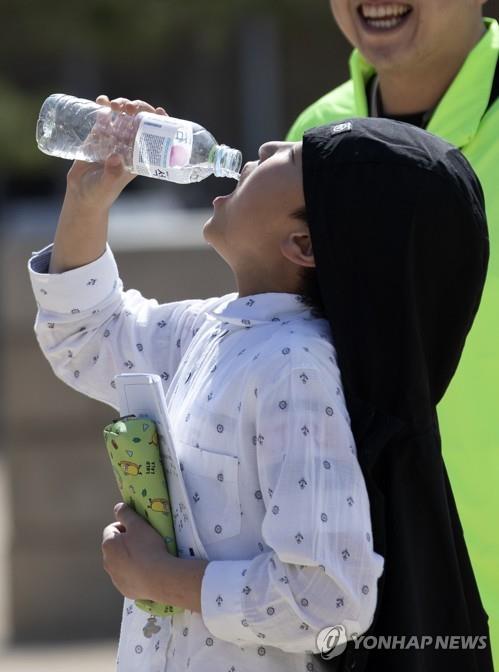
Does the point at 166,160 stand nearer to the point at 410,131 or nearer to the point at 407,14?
the point at 410,131

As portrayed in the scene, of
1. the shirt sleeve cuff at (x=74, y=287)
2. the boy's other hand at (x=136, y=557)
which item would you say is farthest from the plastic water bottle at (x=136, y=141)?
the boy's other hand at (x=136, y=557)

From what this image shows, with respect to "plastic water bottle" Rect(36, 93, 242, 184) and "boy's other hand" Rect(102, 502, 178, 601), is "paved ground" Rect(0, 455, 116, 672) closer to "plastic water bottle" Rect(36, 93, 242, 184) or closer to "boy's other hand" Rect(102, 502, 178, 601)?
"plastic water bottle" Rect(36, 93, 242, 184)

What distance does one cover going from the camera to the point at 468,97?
2.92 m

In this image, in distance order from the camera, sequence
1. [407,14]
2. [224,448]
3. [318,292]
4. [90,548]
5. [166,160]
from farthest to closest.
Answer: [90,548]
[407,14]
[166,160]
[318,292]
[224,448]

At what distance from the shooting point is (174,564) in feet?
6.84

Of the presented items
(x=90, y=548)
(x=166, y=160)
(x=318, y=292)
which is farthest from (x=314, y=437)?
(x=90, y=548)

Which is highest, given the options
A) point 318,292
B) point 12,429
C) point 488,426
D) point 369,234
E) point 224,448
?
point 369,234

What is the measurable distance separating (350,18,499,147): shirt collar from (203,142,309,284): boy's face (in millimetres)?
723

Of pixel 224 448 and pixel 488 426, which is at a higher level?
pixel 224 448

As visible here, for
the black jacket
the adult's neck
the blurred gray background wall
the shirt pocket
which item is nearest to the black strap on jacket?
the adult's neck

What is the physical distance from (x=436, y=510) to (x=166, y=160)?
0.80m

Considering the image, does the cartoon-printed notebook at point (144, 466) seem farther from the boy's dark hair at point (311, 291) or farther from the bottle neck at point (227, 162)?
the bottle neck at point (227, 162)

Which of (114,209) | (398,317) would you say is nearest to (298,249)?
(398,317)

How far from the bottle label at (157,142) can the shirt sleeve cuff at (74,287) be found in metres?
0.18
